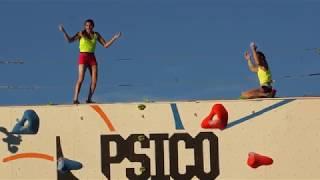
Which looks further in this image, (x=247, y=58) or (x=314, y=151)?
(x=247, y=58)

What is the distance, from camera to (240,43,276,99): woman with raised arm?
38.7ft

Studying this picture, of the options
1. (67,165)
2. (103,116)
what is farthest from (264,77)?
(67,165)

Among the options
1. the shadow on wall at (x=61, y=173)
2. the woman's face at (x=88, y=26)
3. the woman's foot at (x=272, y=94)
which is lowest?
the shadow on wall at (x=61, y=173)

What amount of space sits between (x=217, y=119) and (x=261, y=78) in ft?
3.55

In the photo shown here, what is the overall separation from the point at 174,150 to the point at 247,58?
2.02 meters

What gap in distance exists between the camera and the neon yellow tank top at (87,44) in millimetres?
12320

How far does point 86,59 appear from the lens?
12383 millimetres

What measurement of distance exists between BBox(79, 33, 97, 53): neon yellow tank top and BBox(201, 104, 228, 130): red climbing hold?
2.29m

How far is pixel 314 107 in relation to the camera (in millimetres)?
11500

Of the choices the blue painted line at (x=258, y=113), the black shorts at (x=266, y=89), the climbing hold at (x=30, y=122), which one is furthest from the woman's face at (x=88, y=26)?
the black shorts at (x=266, y=89)

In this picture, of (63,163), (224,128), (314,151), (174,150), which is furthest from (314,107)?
(63,163)

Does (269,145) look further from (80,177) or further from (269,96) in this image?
(80,177)

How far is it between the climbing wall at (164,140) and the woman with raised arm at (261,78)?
249mm

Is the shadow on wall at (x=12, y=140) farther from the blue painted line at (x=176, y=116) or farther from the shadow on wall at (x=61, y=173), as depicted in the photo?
Result: the blue painted line at (x=176, y=116)
